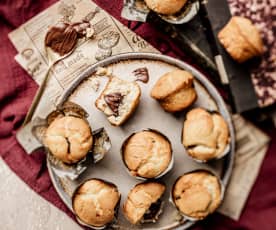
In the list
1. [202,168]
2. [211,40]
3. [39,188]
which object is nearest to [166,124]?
[202,168]

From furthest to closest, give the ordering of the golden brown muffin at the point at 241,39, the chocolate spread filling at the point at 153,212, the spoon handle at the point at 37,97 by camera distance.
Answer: the spoon handle at the point at 37,97, the chocolate spread filling at the point at 153,212, the golden brown muffin at the point at 241,39

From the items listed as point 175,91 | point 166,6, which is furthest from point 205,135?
point 166,6

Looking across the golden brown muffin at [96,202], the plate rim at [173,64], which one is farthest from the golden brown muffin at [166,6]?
the golden brown muffin at [96,202]

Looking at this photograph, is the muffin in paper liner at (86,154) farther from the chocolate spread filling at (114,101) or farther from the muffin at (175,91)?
the muffin at (175,91)

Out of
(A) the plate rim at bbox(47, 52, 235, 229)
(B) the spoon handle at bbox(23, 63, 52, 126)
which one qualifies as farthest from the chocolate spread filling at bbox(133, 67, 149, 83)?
(B) the spoon handle at bbox(23, 63, 52, 126)

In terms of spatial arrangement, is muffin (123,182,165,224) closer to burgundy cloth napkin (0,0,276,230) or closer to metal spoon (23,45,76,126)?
burgundy cloth napkin (0,0,276,230)

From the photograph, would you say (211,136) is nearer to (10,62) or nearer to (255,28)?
(255,28)
